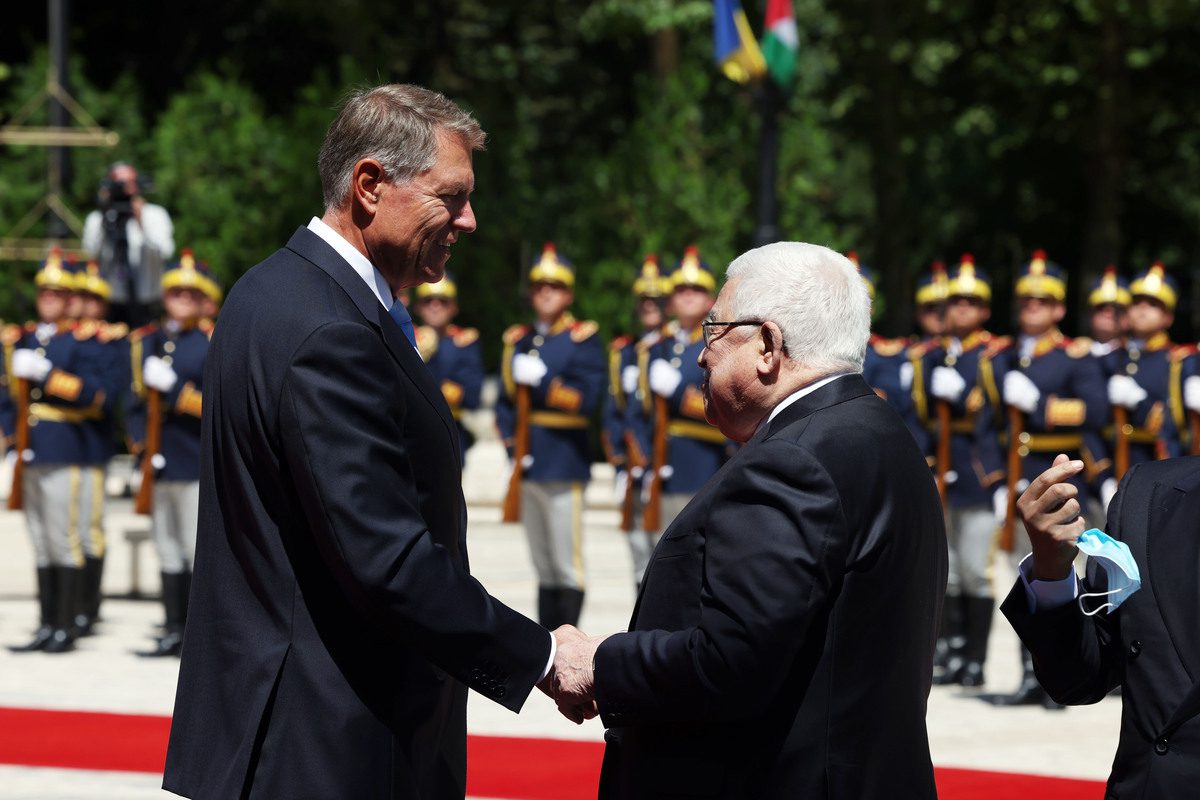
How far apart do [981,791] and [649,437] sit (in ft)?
14.5

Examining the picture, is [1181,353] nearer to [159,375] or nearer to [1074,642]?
[159,375]

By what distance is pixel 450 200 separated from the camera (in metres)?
3.26

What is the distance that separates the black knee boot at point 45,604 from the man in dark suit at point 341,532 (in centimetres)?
716

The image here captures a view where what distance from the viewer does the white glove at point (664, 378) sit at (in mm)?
10297

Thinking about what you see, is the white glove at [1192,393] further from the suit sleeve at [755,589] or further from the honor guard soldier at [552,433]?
the suit sleeve at [755,589]

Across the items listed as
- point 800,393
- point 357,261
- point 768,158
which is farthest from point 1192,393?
point 768,158

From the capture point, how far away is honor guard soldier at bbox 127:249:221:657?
995 cm

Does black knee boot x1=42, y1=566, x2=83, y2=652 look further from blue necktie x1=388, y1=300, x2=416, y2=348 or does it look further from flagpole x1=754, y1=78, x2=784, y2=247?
flagpole x1=754, y1=78, x2=784, y2=247

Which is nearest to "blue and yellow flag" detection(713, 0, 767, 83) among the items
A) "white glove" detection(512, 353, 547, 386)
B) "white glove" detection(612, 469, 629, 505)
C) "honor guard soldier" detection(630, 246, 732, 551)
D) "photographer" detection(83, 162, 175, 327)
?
"photographer" detection(83, 162, 175, 327)

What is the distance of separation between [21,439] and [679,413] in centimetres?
373

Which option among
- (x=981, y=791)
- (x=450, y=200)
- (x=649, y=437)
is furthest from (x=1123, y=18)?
(x=450, y=200)

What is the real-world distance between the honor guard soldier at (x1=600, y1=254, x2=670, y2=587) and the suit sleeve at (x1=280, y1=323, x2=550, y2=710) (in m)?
7.30

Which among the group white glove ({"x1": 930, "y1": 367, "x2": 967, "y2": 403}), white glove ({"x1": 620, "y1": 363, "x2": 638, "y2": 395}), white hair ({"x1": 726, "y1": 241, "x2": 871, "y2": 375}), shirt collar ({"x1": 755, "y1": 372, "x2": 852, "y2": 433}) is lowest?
white glove ({"x1": 620, "y1": 363, "x2": 638, "y2": 395})

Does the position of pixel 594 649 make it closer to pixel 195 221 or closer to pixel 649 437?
Result: pixel 649 437
